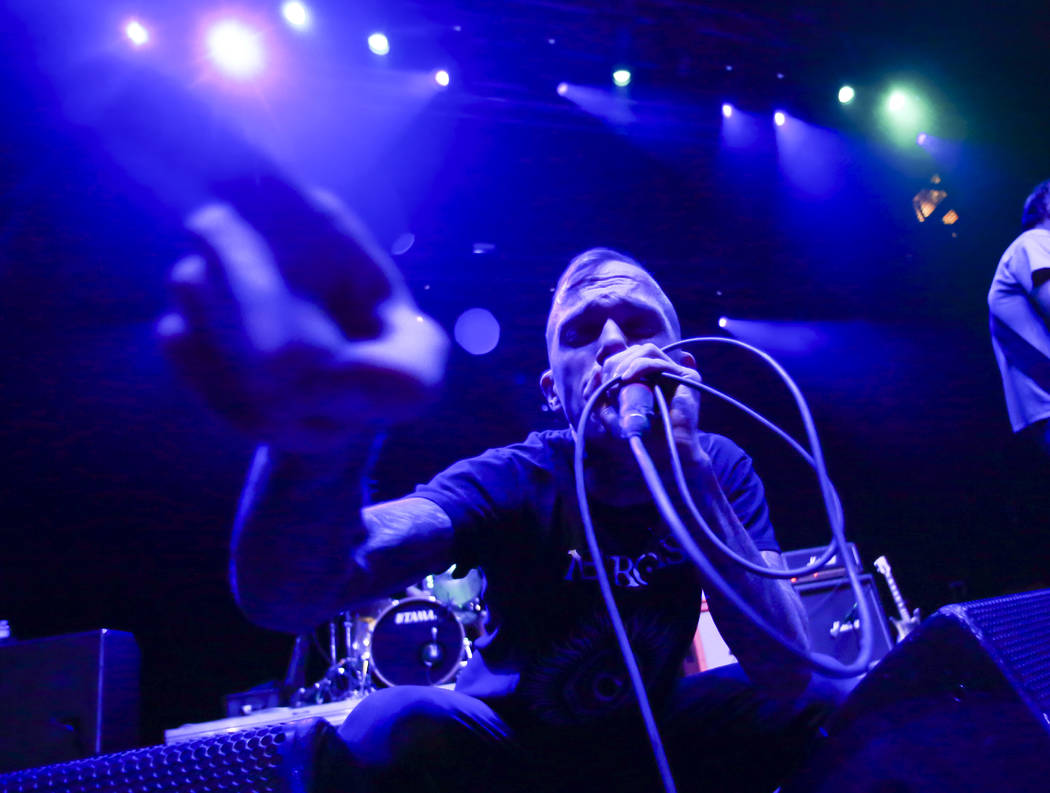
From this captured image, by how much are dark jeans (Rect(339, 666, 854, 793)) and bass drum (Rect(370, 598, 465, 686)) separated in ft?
9.47

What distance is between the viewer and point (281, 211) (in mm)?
417

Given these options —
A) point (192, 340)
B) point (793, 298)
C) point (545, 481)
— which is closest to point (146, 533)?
point (545, 481)

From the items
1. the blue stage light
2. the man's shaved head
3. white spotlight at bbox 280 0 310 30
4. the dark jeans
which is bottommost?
the dark jeans

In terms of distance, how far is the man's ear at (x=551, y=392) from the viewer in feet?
4.56

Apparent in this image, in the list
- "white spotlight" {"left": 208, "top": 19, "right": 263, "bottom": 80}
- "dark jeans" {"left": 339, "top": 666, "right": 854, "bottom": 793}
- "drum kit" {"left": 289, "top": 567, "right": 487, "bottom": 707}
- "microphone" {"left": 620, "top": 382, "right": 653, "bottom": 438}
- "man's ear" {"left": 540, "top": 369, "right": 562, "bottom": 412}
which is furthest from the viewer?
"drum kit" {"left": 289, "top": 567, "right": 487, "bottom": 707}

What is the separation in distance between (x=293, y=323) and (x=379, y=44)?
4124 mm

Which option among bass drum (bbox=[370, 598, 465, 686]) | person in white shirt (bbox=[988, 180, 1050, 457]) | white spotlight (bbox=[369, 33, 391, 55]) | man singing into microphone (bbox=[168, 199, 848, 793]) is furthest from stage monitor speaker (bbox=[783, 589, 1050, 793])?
white spotlight (bbox=[369, 33, 391, 55])

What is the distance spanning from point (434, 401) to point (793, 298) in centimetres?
593

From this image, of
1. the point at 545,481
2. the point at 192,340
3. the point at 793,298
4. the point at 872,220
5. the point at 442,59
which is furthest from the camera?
the point at 793,298

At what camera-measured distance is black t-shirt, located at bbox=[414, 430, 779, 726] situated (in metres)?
1.07

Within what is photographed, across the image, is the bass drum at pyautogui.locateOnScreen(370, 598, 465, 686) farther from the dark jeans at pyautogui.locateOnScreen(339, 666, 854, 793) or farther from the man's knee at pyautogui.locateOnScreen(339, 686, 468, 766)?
the man's knee at pyautogui.locateOnScreen(339, 686, 468, 766)

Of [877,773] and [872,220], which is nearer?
[877,773]

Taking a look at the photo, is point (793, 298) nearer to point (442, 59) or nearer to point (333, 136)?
point (442, 59)

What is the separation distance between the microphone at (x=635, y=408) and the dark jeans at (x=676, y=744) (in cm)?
52
